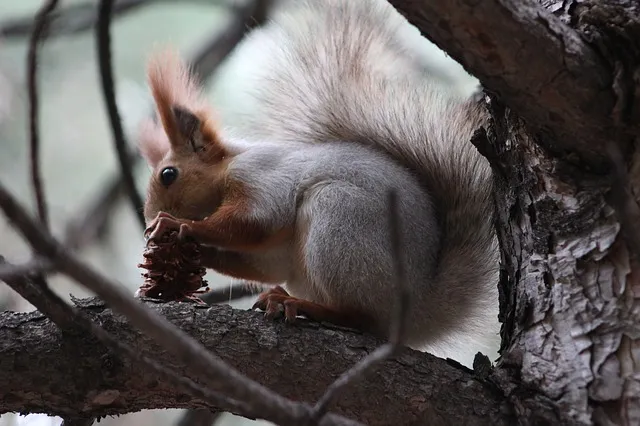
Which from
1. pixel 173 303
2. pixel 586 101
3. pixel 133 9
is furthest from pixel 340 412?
pixel 133 9

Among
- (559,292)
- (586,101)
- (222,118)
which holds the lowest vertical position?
(559,292)

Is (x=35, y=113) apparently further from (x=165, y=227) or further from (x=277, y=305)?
(x=277, y=305)

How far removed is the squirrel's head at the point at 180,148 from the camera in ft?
6.31

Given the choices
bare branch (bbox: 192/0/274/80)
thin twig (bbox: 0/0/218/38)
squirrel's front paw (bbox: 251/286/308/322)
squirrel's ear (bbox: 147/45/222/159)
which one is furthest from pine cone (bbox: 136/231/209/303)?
thin twig (bbox: 0/0/218/38)

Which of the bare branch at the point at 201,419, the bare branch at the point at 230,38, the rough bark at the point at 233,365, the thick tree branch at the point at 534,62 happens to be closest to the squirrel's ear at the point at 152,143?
the bare branch at the point at 230,38

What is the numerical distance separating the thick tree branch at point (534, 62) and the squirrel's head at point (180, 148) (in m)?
0.89

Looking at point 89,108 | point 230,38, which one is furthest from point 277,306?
point 89,108

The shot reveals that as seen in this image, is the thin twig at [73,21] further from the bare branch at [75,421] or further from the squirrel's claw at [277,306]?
the bare branch at [75,421]

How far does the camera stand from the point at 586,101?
47.1 inches

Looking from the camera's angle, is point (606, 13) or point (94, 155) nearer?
point (606, 13)

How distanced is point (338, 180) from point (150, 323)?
964 mm

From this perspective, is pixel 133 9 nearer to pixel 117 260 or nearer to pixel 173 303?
pixel 117 260

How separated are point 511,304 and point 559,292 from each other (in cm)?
12

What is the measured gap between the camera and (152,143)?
7.13 ft
